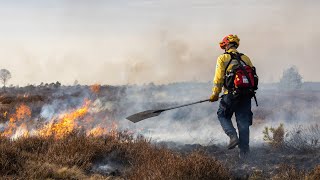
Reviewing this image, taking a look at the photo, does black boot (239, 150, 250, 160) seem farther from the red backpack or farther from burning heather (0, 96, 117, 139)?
burning heather (0, 96, 117, 139)

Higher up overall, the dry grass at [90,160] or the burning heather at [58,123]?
the burning heather at [58,123]

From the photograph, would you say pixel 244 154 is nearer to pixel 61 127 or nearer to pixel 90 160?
pixel 90 160

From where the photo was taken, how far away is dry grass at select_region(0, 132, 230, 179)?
5.89m

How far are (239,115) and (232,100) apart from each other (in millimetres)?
354

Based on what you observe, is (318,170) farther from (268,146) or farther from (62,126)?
(62,126)

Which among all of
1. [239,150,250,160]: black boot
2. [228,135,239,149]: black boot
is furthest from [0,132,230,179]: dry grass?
[239,150,250,160]: black boot

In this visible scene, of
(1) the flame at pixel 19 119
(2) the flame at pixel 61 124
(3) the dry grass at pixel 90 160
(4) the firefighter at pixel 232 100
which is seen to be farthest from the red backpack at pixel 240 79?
(1) the flame at pixel 19 119

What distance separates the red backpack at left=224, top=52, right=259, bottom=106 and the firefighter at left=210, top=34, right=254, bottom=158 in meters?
0.02

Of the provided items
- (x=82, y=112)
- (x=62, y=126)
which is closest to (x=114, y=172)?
(x=62, y=126)

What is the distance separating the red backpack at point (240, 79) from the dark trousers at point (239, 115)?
0.59 feet

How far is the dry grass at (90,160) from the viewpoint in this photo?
5.89 metres

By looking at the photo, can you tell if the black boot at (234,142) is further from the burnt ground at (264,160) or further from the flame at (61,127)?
the flame at (61,127)

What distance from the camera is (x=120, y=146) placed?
7758 mm

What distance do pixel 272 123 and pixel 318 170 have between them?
7.82 meters
